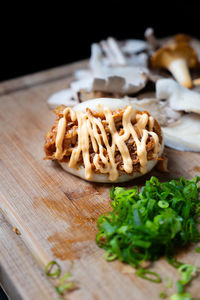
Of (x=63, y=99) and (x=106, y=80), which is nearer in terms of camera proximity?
(x=106, y=80)

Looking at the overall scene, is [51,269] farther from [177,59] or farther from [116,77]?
[177,59]

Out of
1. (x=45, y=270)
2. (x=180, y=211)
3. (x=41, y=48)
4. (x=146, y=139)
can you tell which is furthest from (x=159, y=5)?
(x=45, y=270)

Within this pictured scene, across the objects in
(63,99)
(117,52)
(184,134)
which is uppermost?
(117,52)

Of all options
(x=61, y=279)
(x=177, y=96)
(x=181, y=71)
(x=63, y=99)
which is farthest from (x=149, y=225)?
(x=181, y=71)

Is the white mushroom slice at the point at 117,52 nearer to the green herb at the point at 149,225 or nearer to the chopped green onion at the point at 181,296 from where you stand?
the green herb at the point at 149,225

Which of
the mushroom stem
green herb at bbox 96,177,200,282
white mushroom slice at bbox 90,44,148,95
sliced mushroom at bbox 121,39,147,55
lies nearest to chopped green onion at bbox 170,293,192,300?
green herb at bbox 96,177,200,282

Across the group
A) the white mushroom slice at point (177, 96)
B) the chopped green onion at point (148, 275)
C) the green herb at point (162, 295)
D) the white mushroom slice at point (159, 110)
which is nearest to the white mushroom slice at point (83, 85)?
the white mushroom slice at point (159, 110)
